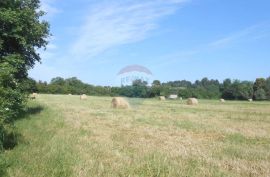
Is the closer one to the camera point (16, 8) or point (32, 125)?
point (32, 125)

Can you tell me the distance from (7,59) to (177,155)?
328 inches

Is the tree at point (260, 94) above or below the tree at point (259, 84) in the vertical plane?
below

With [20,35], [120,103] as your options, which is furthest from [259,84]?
[20,35]

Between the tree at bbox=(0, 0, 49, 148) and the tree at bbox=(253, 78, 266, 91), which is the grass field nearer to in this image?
the tree at bbox=(0, 0, 49, 148)

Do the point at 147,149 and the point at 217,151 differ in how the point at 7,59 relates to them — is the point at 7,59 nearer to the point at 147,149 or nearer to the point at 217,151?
the point at 147,149

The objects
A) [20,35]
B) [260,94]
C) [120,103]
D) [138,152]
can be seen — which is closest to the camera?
Answer: [138,152]

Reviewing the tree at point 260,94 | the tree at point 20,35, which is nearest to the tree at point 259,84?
the tree at point 260,94

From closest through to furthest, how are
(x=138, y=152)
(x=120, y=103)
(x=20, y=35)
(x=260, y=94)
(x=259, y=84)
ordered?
(x=138, y=152) < (x=20, y=35) < (x=120, y=103) < (x=260, y=94) < (x=259, y=84)

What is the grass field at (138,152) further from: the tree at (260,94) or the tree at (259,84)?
the tree at (259,84)

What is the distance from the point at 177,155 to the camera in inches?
438

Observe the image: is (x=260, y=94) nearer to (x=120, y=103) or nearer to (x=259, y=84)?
(x=259, y=84)

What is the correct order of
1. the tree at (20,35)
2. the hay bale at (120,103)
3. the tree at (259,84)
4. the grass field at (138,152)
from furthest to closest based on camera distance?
the tree at (259,84), the hay bale at (120,103), the tree at (20,35), the grass field at (138,152)

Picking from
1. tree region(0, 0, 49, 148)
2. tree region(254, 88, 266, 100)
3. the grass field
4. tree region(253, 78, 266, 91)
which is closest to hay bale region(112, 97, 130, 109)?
tree region(0, 0, 49, 148)

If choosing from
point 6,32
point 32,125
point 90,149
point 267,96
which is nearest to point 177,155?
point 90,149
